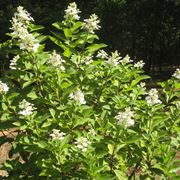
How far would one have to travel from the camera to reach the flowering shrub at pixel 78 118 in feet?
12.1

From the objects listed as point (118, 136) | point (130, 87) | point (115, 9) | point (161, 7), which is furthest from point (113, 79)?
point (161, 7)

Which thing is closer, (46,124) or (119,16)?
(46,124)

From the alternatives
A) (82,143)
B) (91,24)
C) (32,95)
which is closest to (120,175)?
(82,143)

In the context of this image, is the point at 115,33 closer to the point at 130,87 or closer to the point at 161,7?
the point at 161,7

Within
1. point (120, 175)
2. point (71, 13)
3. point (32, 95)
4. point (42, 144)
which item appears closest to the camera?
point (42, 144)

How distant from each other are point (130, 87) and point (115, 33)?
1945cm

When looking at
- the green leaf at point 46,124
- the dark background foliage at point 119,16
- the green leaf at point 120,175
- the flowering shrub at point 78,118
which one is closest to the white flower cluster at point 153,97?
the flowering shrub at point 78,118

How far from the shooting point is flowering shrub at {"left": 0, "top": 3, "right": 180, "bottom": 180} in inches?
145

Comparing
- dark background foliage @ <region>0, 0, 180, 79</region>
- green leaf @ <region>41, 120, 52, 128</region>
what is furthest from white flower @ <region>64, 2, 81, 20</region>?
dark background foliage @ <region>0, 0, 180, 79</region>

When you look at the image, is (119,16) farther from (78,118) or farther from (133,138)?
(133,138)

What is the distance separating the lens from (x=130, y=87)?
4.77m

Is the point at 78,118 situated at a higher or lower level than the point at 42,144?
higher

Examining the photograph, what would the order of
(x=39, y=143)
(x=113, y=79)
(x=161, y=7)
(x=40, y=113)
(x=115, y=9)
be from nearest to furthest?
(x=39, y=143), (x=40, y=113), (x=113, y=79), (x=115, y=9), (x=161, y=7)

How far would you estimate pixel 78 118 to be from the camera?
3.91 m
